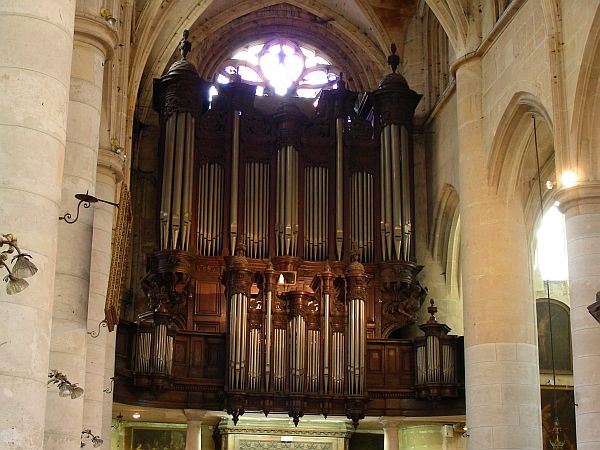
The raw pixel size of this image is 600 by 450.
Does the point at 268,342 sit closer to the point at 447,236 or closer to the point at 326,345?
the point at 326,345

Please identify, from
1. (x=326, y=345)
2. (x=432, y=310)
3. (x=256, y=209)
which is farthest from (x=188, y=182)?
(x=432, y=310)

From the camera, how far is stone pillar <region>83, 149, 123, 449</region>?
15.5 meters

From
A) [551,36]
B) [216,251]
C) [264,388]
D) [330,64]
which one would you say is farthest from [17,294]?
[330,64]

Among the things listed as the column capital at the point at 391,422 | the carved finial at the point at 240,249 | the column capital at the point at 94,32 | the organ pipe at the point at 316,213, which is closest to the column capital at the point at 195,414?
the carved finial at the point at 240,249

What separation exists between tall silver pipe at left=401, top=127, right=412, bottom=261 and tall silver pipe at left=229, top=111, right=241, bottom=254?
153 inches

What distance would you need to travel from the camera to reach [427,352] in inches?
878

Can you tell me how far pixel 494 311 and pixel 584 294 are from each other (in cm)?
387

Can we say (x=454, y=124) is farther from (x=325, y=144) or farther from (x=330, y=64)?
(x=330, y=64)

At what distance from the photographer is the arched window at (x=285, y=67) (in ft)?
94.1

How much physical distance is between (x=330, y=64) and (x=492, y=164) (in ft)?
30.3

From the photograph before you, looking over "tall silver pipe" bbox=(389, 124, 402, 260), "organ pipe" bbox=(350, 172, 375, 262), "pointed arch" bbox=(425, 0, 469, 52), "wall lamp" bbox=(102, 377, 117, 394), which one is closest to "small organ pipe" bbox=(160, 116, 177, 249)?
"organ pipe" bbox=(350, 172, 375, 262)

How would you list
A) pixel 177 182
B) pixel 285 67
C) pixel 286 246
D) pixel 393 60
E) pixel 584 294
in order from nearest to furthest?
pixel 584 294 < pixel 286 246 < pixel 177 182 < pixel 393 60 < pixel 285 67

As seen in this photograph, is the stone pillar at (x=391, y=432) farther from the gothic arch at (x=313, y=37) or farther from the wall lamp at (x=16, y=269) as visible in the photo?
the wall lamp at (x=16, y=269)

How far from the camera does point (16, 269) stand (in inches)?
294
